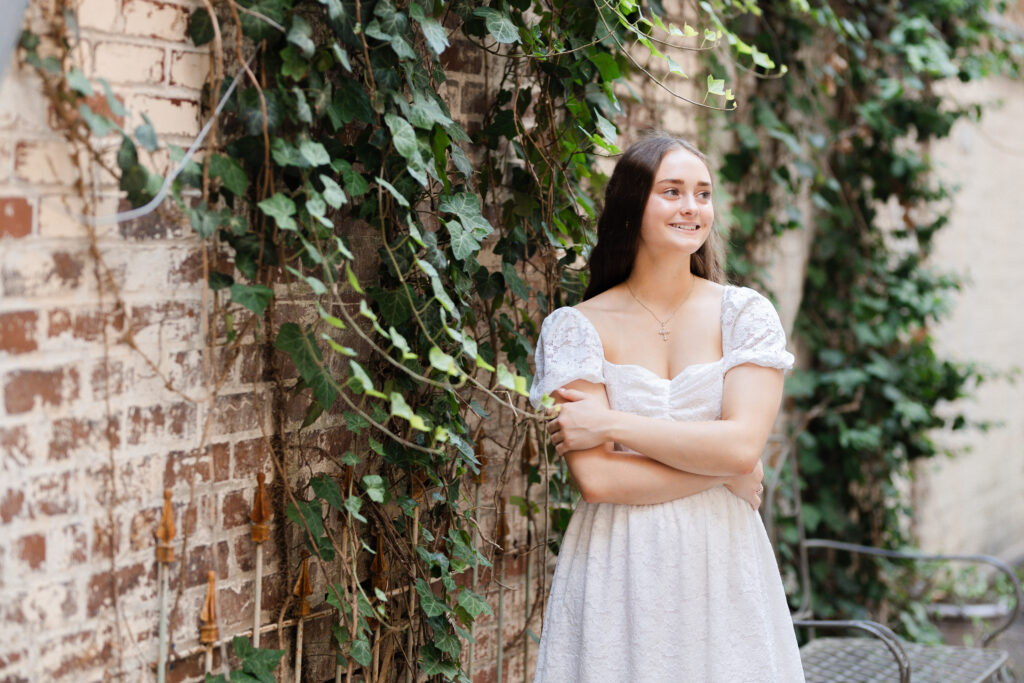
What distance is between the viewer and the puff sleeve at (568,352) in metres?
2.33

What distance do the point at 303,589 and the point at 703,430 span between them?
3.09ft

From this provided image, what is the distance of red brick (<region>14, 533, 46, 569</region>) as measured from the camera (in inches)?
66.8

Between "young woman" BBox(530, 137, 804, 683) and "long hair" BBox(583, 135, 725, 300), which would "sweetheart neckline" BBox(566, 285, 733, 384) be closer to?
"young woman" BBox(530, 137, 804, 683)

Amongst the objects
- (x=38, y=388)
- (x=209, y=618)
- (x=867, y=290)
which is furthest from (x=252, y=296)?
(x=867, y=290)

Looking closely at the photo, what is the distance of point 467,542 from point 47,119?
135cm

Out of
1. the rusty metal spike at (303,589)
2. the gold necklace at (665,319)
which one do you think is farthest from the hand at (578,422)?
the rusty metal spike at (303,589)

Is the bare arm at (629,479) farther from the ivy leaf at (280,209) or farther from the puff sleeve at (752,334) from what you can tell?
the ivy leaf at (280,209)

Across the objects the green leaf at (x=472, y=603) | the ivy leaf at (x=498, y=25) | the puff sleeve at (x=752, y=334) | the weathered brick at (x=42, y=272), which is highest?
the ivy leaf at (x=498, y=25)

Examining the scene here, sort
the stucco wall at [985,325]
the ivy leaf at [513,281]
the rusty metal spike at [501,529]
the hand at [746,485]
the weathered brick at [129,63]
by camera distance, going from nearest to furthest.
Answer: the weathered brick at [129,63], the hand at [746,485], the ivy leaf at [513,281], the rusty metal spike at [501,529], the stucco wall at [985,325]

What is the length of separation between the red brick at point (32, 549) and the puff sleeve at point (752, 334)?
1.46 meters

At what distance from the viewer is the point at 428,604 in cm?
237

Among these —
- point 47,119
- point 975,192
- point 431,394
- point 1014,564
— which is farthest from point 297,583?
point 1014,564

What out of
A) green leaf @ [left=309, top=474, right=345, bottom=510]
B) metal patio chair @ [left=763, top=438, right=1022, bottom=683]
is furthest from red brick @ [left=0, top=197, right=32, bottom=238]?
metal patio chair @ [left=763, top=438, right=1022, bottom=683]

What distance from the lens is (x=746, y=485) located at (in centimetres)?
233
